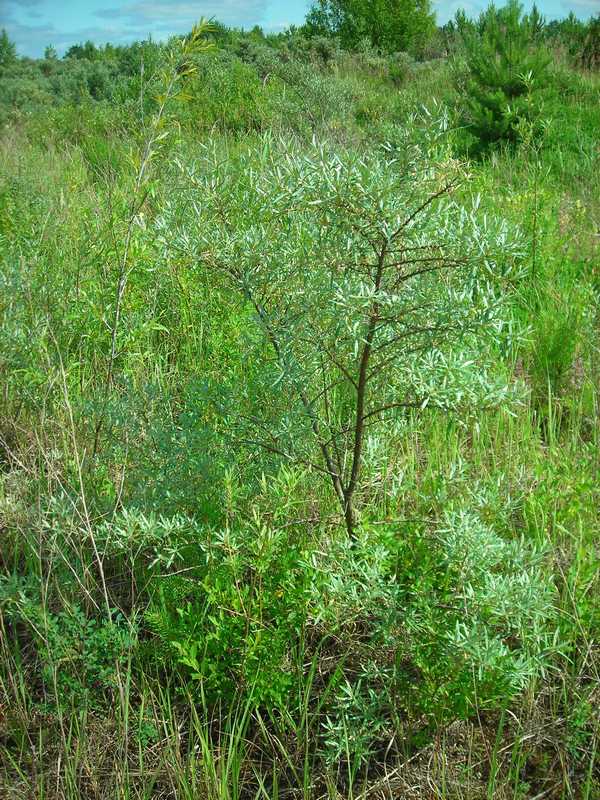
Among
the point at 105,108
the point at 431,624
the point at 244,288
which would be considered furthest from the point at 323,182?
the point at 105,108

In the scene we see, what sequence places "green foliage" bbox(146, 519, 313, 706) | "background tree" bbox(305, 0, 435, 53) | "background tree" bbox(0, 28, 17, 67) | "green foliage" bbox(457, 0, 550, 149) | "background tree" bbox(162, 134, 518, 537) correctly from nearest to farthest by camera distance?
"background tree" bbox(162, 134, 518, 537), "green foliage" bbox(146, 519, 313, 706), "green foliage" bbox(457, 0, 550, 149), "background tree" bbox(0, 28, 17, 67), "background tree" bbox(305, 0, 435, 53)

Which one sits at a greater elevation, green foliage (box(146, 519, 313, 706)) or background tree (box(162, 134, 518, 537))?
background tree (box(162, 134, 518, 537))

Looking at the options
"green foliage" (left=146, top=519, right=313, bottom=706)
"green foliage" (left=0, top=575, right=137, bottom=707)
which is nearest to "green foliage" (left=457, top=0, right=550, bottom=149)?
"green foliage" (left=146, top=519, right=313, bottom=706)

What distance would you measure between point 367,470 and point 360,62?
1496 cm

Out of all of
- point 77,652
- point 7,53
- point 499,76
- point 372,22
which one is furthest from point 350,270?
point 372,22

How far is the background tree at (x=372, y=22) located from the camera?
34594mm

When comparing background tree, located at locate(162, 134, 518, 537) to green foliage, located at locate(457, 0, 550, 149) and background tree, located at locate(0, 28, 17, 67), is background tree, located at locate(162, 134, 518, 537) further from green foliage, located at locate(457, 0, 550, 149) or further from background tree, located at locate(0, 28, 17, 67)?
background tree, located at locate(0, 28, 17, 67)

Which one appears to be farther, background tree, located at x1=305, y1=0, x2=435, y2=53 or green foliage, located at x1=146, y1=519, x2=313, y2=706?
background tree, located at x1=305, y1=0, x2=435, y2=53

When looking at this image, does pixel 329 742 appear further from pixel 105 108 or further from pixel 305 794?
pixel 105 108

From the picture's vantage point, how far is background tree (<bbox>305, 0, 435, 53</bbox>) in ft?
113

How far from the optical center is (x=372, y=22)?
1405 inches

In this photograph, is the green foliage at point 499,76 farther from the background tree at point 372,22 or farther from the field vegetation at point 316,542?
the background tree at point 372,22

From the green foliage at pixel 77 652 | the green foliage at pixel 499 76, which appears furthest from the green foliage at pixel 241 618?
the green foliage at pixel 499 76

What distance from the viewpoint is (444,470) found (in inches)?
109
